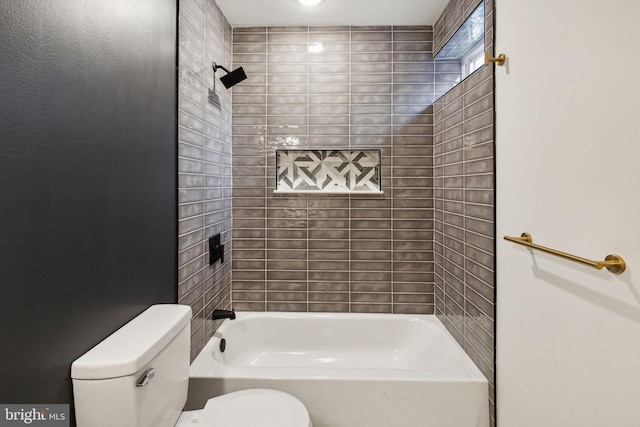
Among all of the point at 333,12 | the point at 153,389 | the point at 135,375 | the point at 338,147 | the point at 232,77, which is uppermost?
the point at 333,12

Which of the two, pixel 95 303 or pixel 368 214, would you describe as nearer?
pixel 95 303

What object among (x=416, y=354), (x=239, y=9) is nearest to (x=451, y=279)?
(x=416, y=354)

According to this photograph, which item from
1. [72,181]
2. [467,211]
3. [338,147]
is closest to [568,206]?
[467,211]

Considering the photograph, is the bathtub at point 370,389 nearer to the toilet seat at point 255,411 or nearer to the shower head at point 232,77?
the toilet seat at point 255,411

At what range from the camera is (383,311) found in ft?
8.21

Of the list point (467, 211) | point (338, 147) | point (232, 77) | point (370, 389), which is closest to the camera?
point (370, 389)

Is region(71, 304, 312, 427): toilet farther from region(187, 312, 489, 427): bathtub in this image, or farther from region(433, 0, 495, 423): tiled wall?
region(433, 0, 495, 423): tiled wall

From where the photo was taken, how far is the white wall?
841 mm

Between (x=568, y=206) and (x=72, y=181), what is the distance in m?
1.46

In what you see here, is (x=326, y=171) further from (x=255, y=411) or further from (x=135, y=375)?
(x=135, y=375)

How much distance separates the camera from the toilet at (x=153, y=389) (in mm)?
930

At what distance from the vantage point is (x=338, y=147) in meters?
2.48

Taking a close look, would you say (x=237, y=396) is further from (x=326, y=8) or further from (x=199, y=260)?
(x=326, y=8)

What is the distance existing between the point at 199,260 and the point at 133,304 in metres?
0.62
